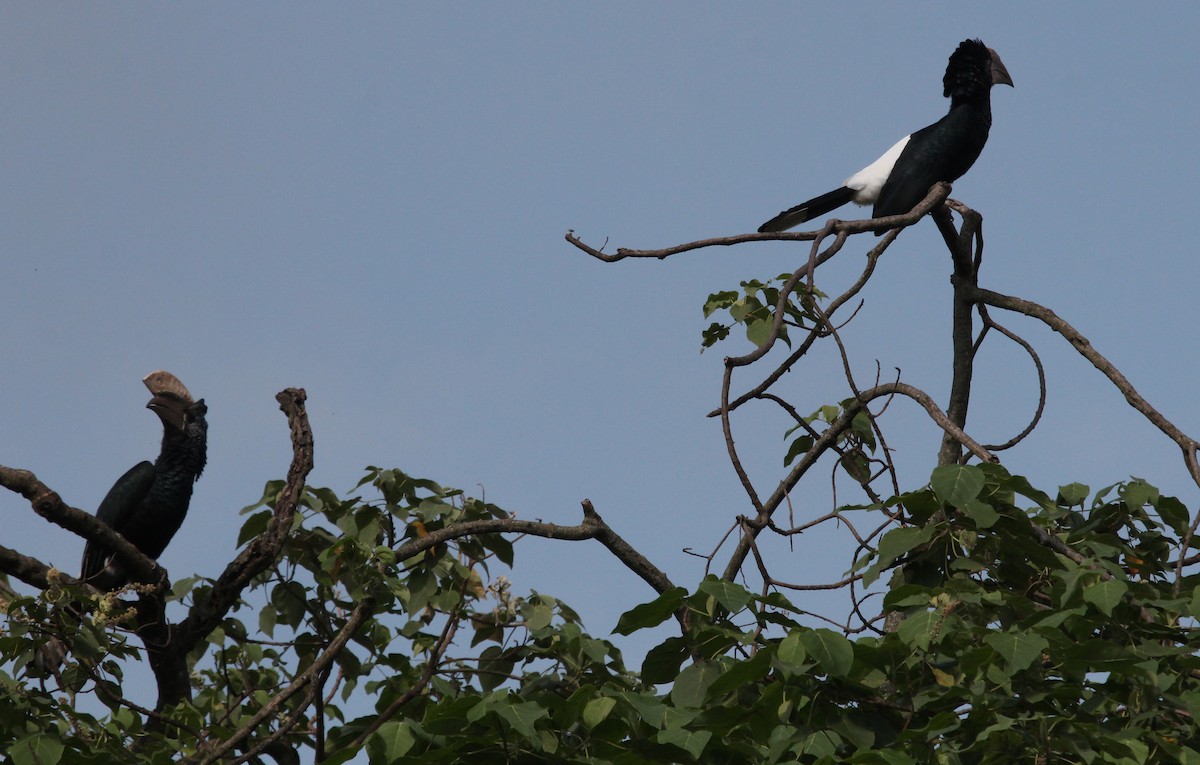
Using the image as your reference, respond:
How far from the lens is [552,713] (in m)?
2.65

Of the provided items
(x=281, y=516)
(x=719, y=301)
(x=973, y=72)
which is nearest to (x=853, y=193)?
(x=973, y=72)

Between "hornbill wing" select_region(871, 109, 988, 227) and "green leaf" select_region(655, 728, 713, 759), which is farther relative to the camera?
"hornbill wing" select_region(871, 109, 988, 227)

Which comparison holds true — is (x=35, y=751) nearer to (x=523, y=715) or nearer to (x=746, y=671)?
(x=523, y=715)

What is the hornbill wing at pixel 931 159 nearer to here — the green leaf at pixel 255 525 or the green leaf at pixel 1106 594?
the green leaf at pixel 255 525

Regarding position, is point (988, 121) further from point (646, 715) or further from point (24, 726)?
point (24, 726)

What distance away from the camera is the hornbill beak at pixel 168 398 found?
587cm

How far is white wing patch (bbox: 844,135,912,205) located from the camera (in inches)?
237

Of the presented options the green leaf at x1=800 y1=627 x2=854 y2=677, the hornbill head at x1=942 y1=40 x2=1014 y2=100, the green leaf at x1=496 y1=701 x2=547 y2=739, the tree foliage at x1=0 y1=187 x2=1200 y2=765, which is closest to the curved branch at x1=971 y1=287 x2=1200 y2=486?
the tree foliage at x1=0 y1=187 x2=1200 y2=765

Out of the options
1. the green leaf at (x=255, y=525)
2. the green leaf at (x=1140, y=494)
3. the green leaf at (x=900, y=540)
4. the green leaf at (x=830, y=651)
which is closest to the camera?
the green leaf at (x=830, y=651)

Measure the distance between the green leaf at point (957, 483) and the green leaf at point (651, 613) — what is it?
0.67 meters

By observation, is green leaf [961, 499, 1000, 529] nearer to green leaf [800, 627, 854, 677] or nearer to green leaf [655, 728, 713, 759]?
green leaf [800, 627, 854, 677]

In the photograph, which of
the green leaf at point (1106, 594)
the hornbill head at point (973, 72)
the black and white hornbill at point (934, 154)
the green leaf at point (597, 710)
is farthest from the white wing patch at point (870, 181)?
the green leaf at point (597, 710)

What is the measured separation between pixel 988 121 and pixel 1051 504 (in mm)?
3600

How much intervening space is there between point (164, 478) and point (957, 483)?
4.10 m
